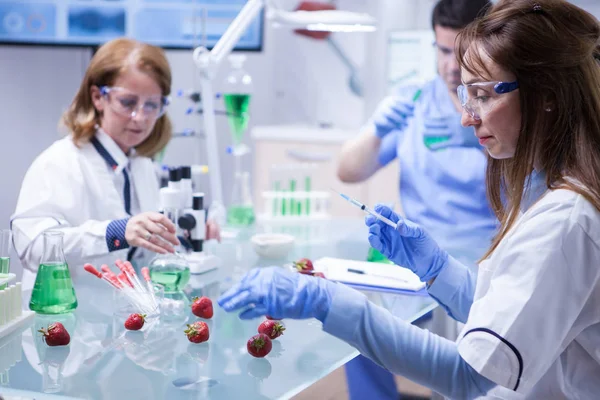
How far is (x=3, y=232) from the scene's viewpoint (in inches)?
64.2

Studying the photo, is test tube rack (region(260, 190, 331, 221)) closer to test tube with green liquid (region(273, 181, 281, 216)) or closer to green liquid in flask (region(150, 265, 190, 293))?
test tube with green liquid (region(273, 181, 281, 216))

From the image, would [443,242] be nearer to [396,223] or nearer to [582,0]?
[396,223]

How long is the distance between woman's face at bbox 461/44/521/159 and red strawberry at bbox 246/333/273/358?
22.7 inches

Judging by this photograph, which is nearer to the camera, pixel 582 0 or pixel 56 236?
pixel 56 236

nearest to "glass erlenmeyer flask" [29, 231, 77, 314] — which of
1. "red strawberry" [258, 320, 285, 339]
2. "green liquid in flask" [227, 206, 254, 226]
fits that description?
"red strawberry" [258, 320, 285, 339]

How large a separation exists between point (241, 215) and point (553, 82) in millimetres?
1674

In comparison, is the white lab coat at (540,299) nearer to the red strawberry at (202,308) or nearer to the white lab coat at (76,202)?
the red strawberry at (202,308)

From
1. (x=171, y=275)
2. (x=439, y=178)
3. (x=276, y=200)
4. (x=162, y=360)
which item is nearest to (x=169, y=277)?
(x=171, y=275)

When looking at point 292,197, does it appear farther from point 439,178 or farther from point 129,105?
point 129,105

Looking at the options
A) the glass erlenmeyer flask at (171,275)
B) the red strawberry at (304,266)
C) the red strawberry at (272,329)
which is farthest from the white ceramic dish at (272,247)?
the red strawberry at (272,329)

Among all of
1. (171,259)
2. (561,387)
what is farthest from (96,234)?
(561,387)

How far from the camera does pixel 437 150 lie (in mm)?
2951

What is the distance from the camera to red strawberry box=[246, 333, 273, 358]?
1444 millimetres

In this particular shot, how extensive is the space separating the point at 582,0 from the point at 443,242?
1786 millimetres
